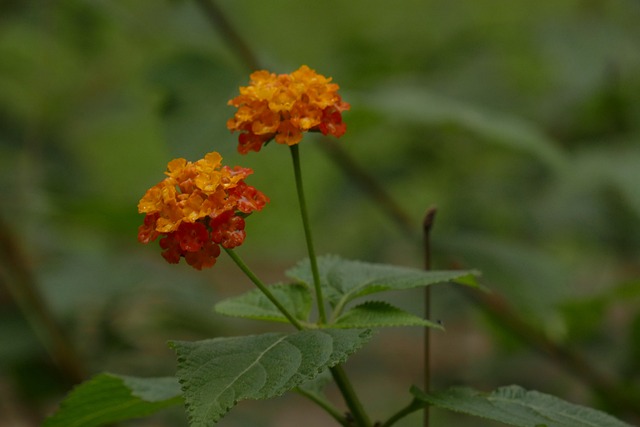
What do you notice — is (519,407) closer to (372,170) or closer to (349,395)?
(349,395)

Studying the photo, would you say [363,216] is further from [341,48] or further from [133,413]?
[133,413]

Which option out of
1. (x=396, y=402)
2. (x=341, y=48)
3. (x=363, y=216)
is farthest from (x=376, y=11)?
(x=396, y=402)

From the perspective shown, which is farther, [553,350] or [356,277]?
[553,350]

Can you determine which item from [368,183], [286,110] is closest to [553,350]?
[368,183]

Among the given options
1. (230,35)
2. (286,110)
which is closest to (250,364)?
(286,110)

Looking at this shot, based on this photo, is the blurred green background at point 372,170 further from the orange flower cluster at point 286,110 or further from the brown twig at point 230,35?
the orange flower cluster at point 286,110

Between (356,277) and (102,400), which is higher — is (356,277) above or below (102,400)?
above

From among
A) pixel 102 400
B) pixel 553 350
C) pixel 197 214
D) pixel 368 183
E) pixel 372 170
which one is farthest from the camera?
pixel 372 170

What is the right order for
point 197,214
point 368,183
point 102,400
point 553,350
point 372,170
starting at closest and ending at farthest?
point 197,214
point 102,400
point 553,350
point 368,183
point 372,170

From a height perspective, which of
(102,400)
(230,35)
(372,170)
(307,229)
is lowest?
(102,400)
